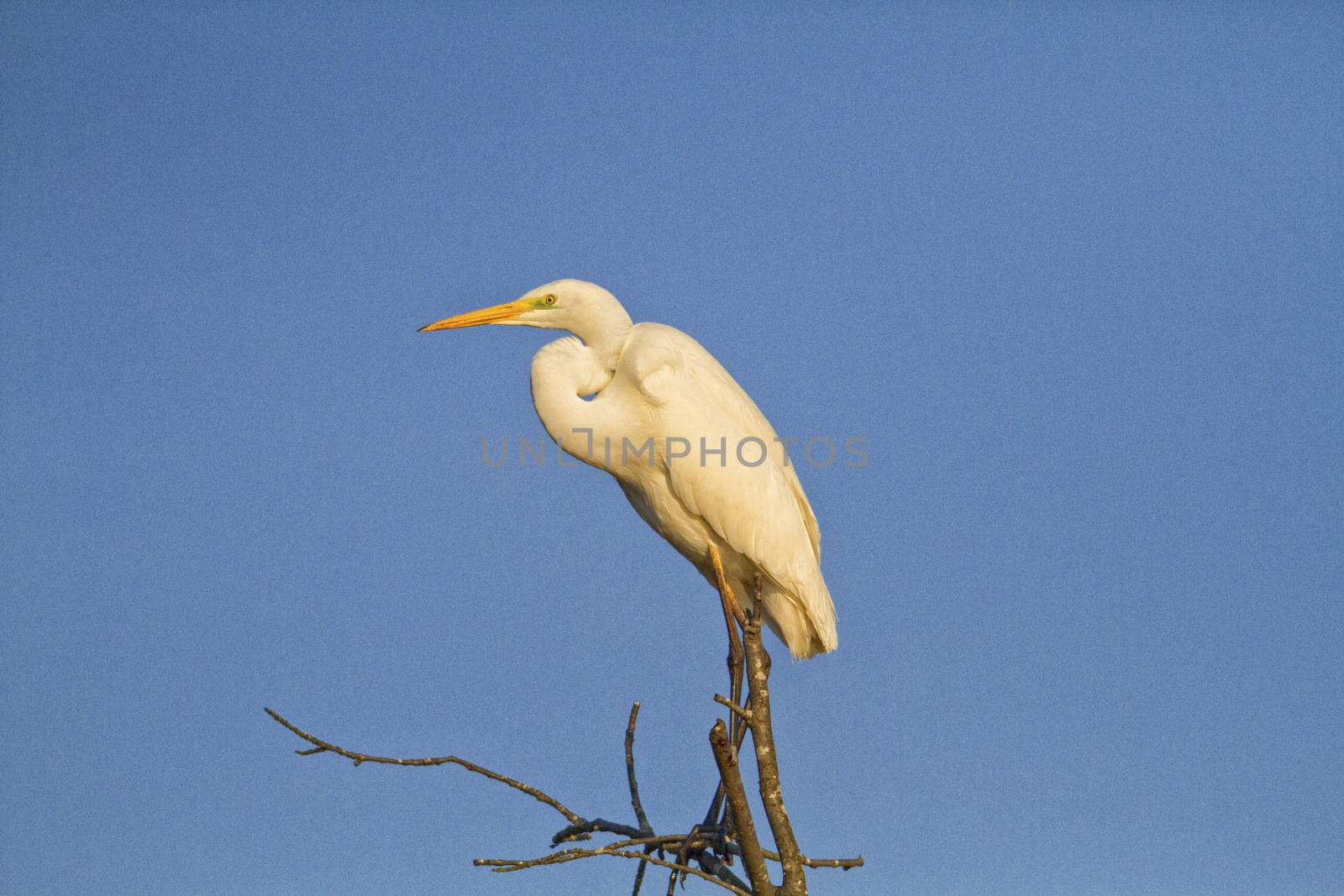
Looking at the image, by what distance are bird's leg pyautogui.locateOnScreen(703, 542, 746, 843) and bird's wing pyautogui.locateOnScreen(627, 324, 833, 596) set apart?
168 millimetres

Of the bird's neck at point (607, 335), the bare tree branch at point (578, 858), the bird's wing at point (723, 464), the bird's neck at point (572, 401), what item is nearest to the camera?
the bare tree branch at point (578, 858)

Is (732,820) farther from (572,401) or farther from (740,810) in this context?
(572,401)

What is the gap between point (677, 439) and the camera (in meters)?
5.19

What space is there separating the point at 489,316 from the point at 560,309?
12.9 inches

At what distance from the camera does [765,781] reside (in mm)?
3695

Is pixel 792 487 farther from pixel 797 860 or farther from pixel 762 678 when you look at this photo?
pixel 797 860

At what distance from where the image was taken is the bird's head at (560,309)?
528 cm

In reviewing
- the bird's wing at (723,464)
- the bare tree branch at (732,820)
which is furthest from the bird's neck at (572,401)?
the bare tree branch at (732,820)

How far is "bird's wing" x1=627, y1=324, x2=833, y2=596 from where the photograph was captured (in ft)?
16.9

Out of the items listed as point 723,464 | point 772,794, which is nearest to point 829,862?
point 772,794

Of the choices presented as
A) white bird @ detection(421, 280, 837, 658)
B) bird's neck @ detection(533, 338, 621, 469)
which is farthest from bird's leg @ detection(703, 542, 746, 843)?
bird's neck @ detection(533, 338, 621, 469)

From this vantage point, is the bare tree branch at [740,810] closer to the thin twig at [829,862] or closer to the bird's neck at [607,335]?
the thin twig at [829,862]

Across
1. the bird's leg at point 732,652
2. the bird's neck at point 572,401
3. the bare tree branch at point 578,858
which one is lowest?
the bare tree branch at point 578,858

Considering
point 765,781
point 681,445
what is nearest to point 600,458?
point 681,445
